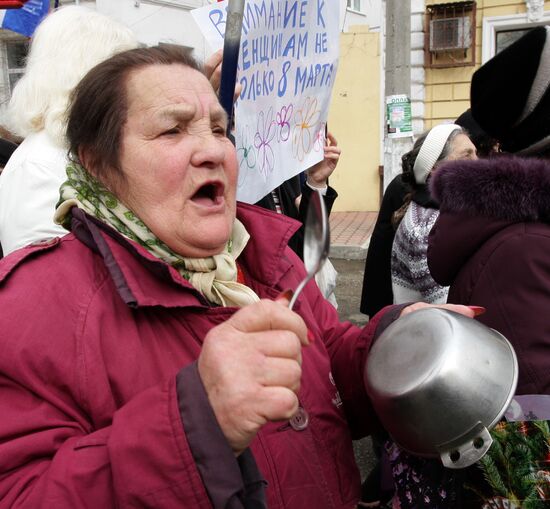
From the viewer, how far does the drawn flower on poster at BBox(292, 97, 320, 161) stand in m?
2.22

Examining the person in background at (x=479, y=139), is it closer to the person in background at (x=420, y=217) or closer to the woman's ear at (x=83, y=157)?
the person in background at (x=420, y=217)

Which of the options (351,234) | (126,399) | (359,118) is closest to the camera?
(126,399)

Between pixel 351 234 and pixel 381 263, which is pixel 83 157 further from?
pixel 351 234

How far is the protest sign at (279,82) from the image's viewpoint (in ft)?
6.61

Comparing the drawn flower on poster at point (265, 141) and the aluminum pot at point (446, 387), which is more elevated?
the drawn flower on poster at point (265, 141)

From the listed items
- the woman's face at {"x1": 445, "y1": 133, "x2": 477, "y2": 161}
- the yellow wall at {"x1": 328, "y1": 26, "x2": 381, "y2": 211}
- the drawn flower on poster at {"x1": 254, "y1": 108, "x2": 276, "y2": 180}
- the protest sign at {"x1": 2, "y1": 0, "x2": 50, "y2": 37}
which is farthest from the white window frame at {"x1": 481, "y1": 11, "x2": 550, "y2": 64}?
the drawn flower on poster at {"x1": 254, "y1": 108, "x2": 276, "y2": 180}

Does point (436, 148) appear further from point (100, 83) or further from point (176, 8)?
point (176, 8)

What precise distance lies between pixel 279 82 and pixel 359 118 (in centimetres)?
1040

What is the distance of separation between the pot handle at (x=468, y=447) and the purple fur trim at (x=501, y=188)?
2.26 feet

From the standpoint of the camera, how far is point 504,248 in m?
1.56

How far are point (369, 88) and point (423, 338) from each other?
1152 centimetres

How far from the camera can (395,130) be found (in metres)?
6.36

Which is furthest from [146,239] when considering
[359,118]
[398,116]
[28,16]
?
[359,118]

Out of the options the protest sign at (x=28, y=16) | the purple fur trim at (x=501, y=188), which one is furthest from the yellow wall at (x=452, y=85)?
the purple fur trim at (x=501, y=188)
